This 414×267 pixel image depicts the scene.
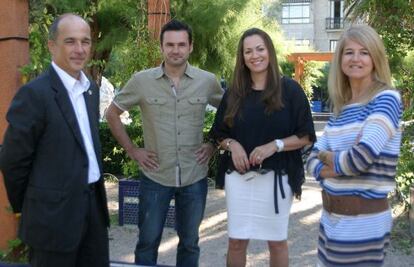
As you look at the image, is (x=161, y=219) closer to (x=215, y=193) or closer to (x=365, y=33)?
(x=365, y=33)

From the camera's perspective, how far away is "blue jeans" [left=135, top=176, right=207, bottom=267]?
3658 mm

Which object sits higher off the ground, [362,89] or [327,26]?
[327,26]

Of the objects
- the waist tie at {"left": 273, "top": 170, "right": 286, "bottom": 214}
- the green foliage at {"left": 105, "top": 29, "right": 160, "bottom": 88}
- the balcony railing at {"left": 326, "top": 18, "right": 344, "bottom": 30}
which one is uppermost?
the balcony railing at {"left": 326, "top": 18, "right": 344, "bottom": 30}

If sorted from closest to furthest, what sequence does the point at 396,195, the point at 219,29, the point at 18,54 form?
the point at 18,54
the point at 396,195
the point at 219,29

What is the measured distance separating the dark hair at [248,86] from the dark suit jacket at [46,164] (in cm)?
100

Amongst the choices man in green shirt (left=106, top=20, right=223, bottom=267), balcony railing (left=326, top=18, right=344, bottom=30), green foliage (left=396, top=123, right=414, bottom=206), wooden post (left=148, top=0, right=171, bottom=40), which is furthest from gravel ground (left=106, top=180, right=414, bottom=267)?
balcony railing (left=326, top=18, right=344, bottom=30)

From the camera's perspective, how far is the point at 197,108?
12.1ft

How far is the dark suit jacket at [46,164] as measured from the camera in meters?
2.67

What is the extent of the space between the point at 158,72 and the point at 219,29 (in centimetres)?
658

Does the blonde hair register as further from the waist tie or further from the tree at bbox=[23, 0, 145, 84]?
the tree at bbox=[23, 0, 145, 84]

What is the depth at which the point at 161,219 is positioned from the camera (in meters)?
3.68

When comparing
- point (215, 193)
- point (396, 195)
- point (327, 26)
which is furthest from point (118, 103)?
point (327, 26)

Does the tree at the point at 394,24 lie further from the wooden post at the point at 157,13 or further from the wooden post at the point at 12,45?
the wooden post at the point at 12,45

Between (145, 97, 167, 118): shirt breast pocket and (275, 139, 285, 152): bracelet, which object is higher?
(145, 97, 167, 118): shirt breast pocket
